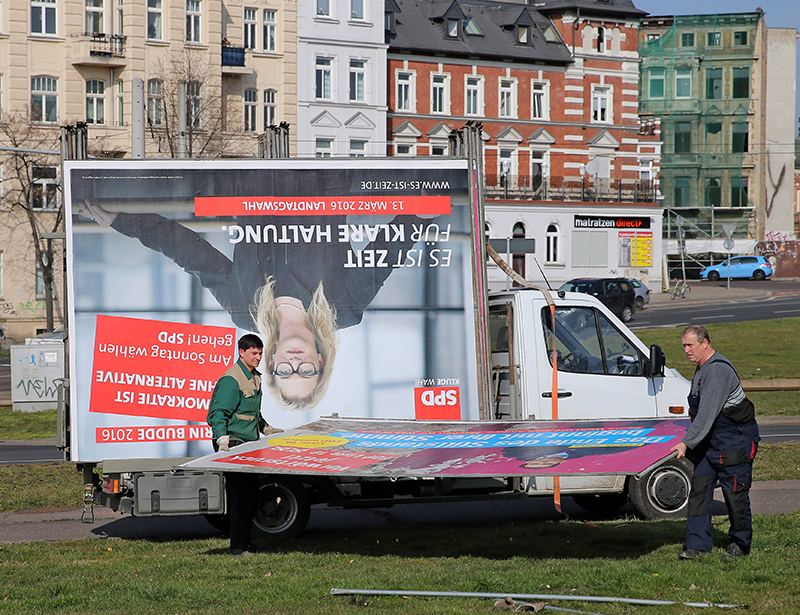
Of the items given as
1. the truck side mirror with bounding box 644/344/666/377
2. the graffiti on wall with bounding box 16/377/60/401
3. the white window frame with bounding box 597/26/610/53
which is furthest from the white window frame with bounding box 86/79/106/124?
the truck side mirror with bounding box 644/344/666/377

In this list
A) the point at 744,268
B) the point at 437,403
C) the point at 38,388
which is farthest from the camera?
the point at 744,268

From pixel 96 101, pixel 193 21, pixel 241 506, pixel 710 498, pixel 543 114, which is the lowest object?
pixel 241 506

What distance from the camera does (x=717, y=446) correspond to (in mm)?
7766

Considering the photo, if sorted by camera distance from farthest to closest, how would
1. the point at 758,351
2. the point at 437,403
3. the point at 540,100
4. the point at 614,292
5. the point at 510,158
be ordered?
the point at 540,100 → the point at 510,158 → the point at 614,292 → the point at 758,351 → the point at 437,403

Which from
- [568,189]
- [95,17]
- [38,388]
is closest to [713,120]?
[568,189]

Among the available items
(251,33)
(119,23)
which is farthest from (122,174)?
(251,33)

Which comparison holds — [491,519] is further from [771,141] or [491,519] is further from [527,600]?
[771,141]

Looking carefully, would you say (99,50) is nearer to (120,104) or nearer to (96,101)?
(96,101)

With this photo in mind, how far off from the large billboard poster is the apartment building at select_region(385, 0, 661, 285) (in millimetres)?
47521

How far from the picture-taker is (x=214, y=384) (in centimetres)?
953

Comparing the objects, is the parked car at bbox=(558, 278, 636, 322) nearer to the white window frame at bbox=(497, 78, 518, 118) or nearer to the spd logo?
the white window frame at bbox=(497, 78, 518, 118)

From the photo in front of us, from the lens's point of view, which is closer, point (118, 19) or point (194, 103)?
point (194, 103)

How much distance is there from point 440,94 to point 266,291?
5020 cm

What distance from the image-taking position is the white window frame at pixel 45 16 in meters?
45.6
